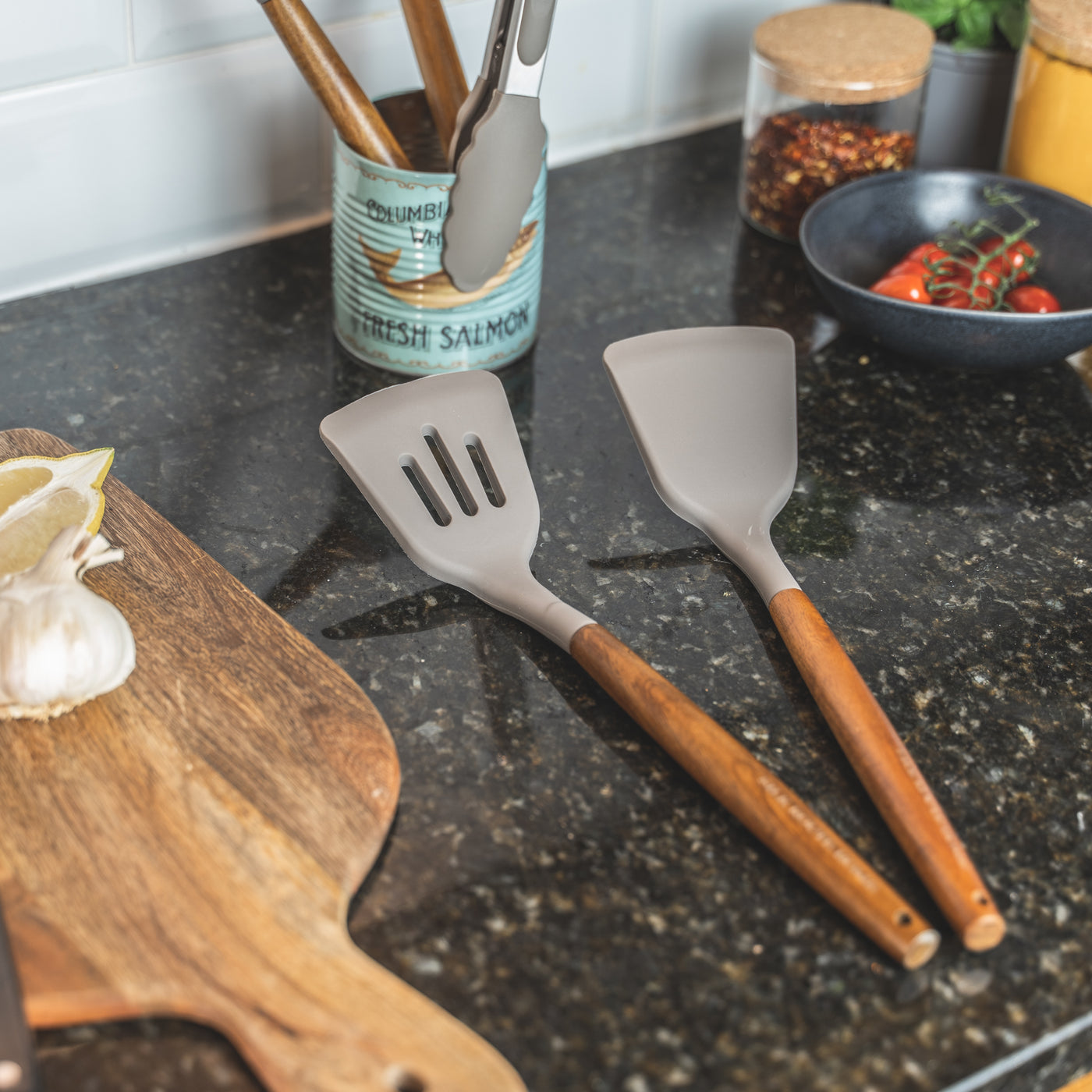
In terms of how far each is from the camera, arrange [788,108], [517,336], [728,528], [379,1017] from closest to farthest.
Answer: [379,1017]
[728,528]
[517,336]
[788,108]

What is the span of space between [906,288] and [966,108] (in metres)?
0.31

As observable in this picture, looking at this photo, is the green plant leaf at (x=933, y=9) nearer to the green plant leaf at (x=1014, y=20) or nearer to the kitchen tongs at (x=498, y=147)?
the green plant leaf at (x=1014, y=20)

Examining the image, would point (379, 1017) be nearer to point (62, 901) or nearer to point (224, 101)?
point (62, 901)

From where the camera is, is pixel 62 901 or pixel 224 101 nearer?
pixel 62 901

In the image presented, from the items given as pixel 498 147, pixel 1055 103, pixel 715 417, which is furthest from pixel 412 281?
pixel 1055 103

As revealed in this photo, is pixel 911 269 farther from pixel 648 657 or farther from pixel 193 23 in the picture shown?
pixel 193 23

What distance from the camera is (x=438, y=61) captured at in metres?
0.77

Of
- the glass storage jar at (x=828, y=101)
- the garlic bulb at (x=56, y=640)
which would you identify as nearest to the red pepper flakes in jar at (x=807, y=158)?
the glass storage jar at (x=828, y=101)

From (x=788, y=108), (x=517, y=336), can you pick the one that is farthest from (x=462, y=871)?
(x=788, y=108)

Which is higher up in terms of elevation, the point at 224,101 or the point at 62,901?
the point at 224,101

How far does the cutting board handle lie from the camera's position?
16.4 inches

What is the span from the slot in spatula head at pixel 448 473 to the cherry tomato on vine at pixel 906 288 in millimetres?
343

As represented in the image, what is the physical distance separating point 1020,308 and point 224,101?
2.02 feet

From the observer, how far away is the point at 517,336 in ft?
2.71
